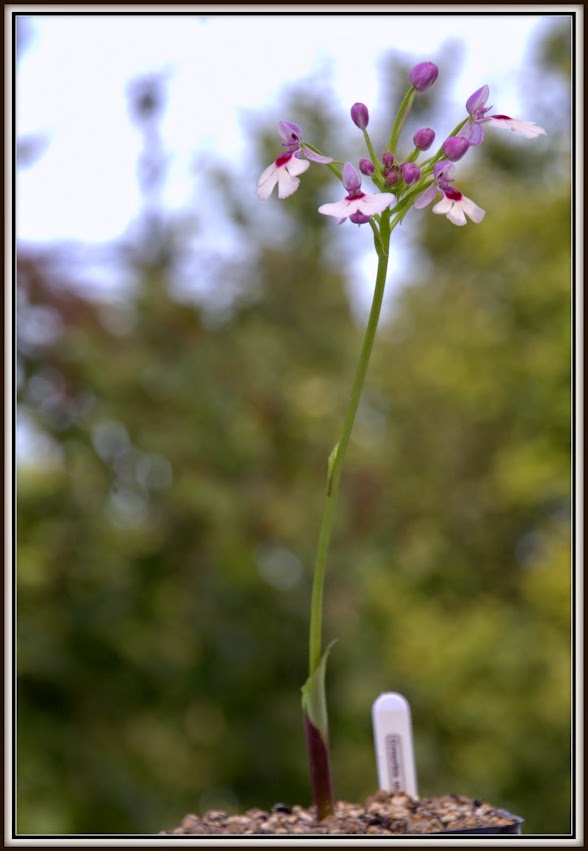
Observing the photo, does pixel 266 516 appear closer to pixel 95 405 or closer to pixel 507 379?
pixel 95 405

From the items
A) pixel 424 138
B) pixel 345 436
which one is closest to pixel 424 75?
pixel 424 138

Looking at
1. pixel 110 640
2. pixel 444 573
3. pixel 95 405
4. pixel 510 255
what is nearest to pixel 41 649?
pixel 110 640

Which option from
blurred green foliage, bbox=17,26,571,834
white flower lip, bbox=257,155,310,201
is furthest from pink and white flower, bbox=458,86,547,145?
blurred green foliage, bbox=17,26,571,834

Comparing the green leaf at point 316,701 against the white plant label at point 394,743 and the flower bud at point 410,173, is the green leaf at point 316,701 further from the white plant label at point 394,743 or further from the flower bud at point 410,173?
the flower bud at point 410,173

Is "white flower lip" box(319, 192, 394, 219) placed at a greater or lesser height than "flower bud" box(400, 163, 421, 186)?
lesser

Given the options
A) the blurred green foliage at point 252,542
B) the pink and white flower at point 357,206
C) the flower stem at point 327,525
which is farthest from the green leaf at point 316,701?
the blurred green foliage at point 252,542

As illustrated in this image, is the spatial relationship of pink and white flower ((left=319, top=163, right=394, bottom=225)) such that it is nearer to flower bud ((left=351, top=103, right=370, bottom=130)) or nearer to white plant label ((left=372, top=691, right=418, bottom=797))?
flower bud ((left=351, top=103, right=370, bottom=130))
